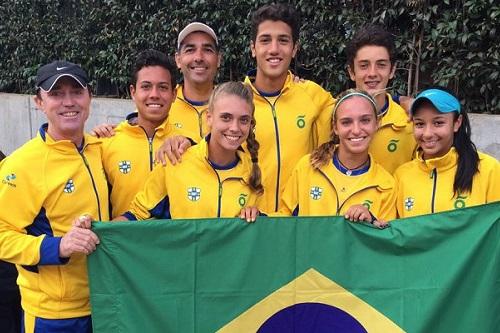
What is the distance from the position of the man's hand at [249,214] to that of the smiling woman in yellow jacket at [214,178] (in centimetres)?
11

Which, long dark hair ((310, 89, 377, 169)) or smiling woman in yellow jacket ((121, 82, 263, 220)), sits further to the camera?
long dark hair ((310, 89, 377, 169))

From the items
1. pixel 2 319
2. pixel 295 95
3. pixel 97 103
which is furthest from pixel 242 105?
pixel 97 103

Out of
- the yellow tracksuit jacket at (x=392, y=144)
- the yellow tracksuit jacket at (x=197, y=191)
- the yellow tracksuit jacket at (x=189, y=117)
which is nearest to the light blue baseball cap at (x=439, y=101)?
the yellow tracksuit jacket at (x=392, y=144)

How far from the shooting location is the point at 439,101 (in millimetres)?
3248

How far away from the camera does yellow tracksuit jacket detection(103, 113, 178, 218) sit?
345 centimetres

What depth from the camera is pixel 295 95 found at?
3.92 meters

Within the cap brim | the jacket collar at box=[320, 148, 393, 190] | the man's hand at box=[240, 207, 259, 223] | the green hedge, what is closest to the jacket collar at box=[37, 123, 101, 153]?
the cap brim

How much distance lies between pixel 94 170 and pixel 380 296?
167cm

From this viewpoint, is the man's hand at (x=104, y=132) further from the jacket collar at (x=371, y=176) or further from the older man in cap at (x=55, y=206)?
the jacket collar at (x=371, y=176)

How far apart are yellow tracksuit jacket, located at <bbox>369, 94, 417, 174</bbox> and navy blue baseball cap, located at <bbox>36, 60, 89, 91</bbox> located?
182 cm

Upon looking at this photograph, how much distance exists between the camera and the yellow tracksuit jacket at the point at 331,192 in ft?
10.7

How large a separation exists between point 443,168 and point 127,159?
73.0 inches

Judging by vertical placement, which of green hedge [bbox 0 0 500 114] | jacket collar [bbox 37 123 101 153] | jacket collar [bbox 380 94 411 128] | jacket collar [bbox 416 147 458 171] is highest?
green hedge [bbox 0 0 500 114]

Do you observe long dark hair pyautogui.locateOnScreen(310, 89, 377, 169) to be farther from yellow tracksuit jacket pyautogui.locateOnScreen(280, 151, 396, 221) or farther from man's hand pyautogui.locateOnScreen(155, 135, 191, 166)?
man's hand pyautogui.locateOnScreen(155, 135, 191, 166)
